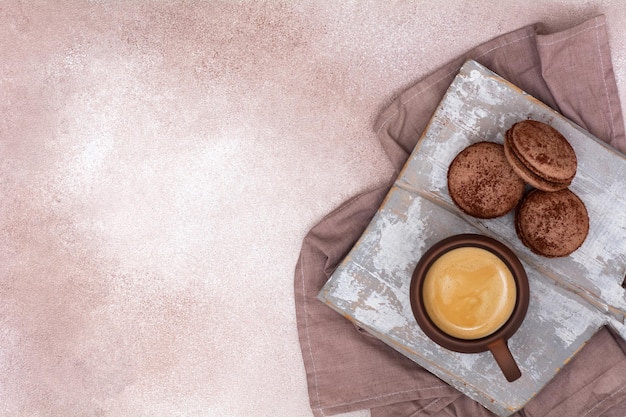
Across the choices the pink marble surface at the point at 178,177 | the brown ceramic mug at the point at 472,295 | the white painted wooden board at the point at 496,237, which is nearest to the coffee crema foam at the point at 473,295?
the brown ceramic mug at the point at 472,295

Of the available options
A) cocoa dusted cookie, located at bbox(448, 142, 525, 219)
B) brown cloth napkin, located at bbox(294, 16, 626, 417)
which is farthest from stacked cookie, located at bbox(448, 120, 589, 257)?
brown cloth napkin, located at bbox(294, 16, 626, 417)

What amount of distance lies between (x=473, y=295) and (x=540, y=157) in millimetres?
225

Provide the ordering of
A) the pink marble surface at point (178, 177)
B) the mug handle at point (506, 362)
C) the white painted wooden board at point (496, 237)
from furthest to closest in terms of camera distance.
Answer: the pink marble surface at point (178, 177)
the white painted wooden board at point (496, 237)
the mug handle at point (506, 362)

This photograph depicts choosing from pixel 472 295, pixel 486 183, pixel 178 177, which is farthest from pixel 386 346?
pixel 178 177

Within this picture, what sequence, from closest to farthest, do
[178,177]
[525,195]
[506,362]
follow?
[506,362], [525,195], [178,177]

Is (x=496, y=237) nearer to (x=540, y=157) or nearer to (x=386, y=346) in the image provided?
(x=540, y=157)

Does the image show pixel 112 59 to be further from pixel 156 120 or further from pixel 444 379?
pixel 444 379

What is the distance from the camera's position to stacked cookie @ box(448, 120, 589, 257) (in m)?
0.75

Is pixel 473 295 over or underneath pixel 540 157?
underneath

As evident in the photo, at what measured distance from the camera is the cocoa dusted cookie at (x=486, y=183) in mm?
778

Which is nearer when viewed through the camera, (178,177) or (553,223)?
(553,223)

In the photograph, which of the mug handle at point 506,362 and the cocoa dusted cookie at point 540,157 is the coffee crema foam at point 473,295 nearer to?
the mug handle at point 506,362

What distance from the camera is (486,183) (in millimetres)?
780

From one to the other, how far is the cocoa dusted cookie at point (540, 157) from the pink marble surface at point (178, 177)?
245 millimetres
